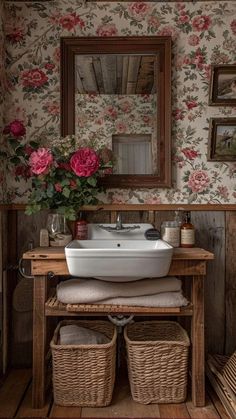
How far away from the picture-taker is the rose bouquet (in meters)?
2.28

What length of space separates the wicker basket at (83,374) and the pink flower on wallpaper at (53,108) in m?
1.26

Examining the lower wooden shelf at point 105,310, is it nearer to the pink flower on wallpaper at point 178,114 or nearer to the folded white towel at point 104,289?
the folded white towel at point 104,289

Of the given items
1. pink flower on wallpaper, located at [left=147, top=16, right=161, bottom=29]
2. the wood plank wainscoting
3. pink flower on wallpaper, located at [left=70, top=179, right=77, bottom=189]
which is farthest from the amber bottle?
pink flower on wallpaper, located at [left=147, top=16, right=161, bottom=29]

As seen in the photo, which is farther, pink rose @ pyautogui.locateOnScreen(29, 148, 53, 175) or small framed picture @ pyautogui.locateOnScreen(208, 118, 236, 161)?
small framed picture @ pyautogui.locateOnScreen(208, 118, 236, 161)

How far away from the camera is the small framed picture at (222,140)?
2461 mm

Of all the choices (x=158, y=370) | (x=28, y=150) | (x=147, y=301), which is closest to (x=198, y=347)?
(x=158, y=370)

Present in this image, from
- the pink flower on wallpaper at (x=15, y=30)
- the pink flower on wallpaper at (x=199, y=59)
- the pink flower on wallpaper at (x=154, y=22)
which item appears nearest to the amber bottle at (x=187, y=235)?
the pink flower on wallpaper at (x=199, y=59)

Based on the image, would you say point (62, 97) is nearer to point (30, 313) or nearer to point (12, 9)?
point (12, 9)

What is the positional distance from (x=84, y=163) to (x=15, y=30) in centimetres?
91

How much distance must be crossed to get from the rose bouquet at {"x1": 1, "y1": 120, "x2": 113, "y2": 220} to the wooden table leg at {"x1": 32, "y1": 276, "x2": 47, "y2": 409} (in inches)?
16.2

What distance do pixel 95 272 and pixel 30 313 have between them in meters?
0.83

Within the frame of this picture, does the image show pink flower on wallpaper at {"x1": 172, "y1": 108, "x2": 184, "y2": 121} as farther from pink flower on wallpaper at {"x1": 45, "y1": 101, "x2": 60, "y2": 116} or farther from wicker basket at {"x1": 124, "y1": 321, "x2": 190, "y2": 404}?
wicker basket at {"x1": 124, "y1": 321, "x2": 190, "y2": 404}

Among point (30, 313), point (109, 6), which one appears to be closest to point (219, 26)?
point (109, 6)

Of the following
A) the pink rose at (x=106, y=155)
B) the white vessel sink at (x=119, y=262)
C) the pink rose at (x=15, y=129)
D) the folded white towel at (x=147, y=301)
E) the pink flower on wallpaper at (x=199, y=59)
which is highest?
the pink flower on wallpaper at (x=199, y=59)
